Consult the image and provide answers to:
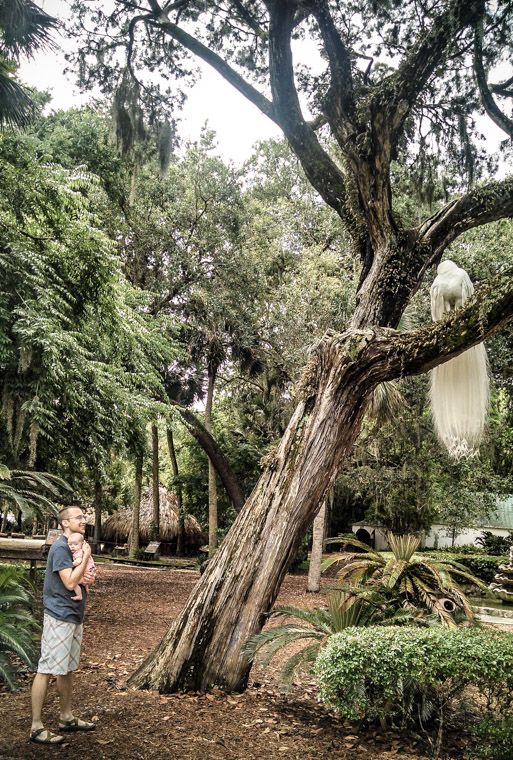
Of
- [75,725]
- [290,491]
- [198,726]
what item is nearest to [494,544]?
[290,491]

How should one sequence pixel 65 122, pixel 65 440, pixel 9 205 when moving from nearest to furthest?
pixel 9 205 → pixel 65 440 → pixel 65 122

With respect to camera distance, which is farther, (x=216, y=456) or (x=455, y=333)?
(x=216, y=456)

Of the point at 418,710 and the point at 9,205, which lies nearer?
the point at 418,710

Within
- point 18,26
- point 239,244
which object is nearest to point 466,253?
point 239,244

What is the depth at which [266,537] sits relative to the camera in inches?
202

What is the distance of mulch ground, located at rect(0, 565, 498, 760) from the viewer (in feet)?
11.8

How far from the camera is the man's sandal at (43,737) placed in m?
3.46

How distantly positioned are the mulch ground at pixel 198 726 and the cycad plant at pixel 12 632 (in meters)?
0.22

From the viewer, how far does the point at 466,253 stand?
41.5 feet

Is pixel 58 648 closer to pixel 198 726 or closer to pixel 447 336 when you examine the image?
pixel 198 726

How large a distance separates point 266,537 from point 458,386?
2.30 meters

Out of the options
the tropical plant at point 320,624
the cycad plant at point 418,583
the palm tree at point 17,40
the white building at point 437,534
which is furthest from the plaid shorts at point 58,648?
the white building at point 437,534

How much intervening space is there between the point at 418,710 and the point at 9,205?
7.74 m

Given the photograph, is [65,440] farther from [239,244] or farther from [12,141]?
[239,244]
